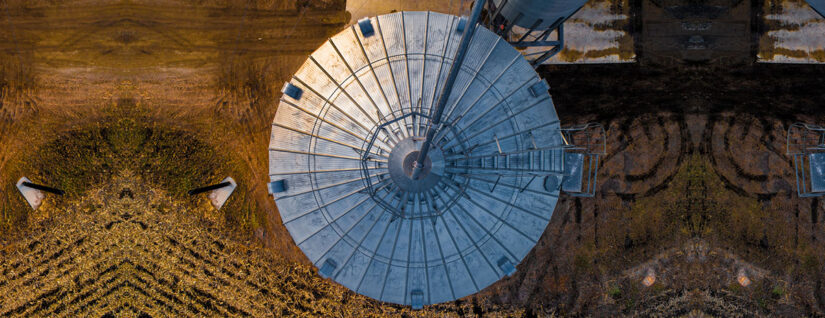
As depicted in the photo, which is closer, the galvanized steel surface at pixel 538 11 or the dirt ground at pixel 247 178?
the galvanized steel surface at pixel 538 11

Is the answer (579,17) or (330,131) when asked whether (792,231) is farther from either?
(330,131)

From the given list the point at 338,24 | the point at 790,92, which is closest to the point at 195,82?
the point at 338,24

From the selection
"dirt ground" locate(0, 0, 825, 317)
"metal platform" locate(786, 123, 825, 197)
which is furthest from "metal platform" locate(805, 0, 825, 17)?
"metal platform" locate(786, 123, 825, 197)

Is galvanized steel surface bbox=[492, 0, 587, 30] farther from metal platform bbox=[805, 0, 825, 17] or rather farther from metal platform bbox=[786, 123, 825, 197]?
metal platform bbox=[786, 123, 825, 197]

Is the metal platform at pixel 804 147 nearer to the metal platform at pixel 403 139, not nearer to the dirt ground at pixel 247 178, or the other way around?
the dirt ground at pixel 247 178

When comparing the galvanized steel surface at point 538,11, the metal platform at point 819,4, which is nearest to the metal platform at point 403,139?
the galvanized steel surface at point 538,11

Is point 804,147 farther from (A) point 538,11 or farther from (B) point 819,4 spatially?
(A) point 538,11
